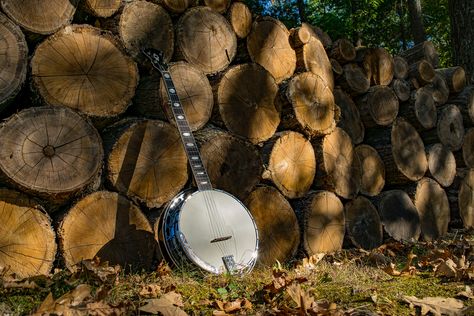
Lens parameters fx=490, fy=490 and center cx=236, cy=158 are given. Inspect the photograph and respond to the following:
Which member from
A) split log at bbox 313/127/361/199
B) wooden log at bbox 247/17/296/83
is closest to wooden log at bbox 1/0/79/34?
wooden log at bbox 247/17/296/83

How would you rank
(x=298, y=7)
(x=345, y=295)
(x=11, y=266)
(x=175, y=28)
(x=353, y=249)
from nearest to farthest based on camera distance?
1. (x=345, y=295)
2. (x=11, y=266)
3. (x=175, y=28)
4. (x=353, y=249)
5. (x=298, y=7)

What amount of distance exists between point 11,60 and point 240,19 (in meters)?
2.10

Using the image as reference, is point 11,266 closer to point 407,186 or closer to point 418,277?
point 418,277

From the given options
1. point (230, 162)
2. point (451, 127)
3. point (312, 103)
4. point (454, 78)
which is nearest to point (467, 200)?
point (451, 127)

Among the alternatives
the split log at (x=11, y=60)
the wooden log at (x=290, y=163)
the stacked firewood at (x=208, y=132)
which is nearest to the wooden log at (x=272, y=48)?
the stacked firewood at (x=208, y=132)

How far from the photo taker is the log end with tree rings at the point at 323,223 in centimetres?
448

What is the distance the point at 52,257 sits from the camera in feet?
10.2

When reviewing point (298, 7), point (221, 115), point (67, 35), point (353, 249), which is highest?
point (298, 7)

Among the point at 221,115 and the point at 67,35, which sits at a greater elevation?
the point at 67,35

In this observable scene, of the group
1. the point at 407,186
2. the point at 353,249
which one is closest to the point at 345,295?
the point at 353,249

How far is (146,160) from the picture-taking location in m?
3.52

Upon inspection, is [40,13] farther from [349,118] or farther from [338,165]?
[349,118]

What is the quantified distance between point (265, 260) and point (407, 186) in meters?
2.43

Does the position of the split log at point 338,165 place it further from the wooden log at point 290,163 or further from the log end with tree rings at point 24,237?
the log end with tree rings at point 24,237
